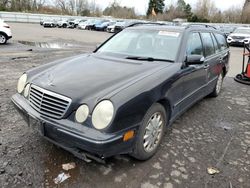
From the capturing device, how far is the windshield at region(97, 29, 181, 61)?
3.58 metres

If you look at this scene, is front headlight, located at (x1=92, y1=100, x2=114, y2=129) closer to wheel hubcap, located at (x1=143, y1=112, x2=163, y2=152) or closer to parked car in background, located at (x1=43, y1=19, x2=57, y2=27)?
wheel hubcap, located at (x1=143, y1=112, x2=163, y2=152)

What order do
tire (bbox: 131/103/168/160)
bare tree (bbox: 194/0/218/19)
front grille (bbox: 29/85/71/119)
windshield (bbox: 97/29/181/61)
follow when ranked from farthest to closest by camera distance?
bare tree (bbox: 194/0/218/19)
windshield (bbox: 97/29/181/61)
tire (bbox: 131/103/168/160)
front grille (bbox: 29/85/71/119)

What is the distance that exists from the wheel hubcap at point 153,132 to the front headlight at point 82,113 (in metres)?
0.80

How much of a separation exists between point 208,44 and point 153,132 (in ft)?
8.27

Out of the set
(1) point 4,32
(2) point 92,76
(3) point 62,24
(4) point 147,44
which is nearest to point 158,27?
(4) point 147,44

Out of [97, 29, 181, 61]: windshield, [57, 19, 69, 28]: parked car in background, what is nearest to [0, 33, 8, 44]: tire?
[97, 29, 181, 61]: windshield

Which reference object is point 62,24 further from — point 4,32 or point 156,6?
point 156,6

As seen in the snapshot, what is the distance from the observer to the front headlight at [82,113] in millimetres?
2365

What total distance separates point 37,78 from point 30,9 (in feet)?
212

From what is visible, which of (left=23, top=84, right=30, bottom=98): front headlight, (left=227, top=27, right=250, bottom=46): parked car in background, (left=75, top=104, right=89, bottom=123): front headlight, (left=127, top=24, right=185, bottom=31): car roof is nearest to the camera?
(left=75, top=104, right=89, bottom=123): front headlight

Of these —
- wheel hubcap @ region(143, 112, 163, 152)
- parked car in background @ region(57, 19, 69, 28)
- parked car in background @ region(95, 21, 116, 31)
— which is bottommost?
wheel hubcap @ region(143, 112, 163, 152)

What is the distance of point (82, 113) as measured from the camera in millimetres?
2385

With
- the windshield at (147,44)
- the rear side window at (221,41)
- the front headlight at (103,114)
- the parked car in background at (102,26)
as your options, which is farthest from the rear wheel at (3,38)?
the parked car in background at (102,26)

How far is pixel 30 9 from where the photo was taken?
196 feet
